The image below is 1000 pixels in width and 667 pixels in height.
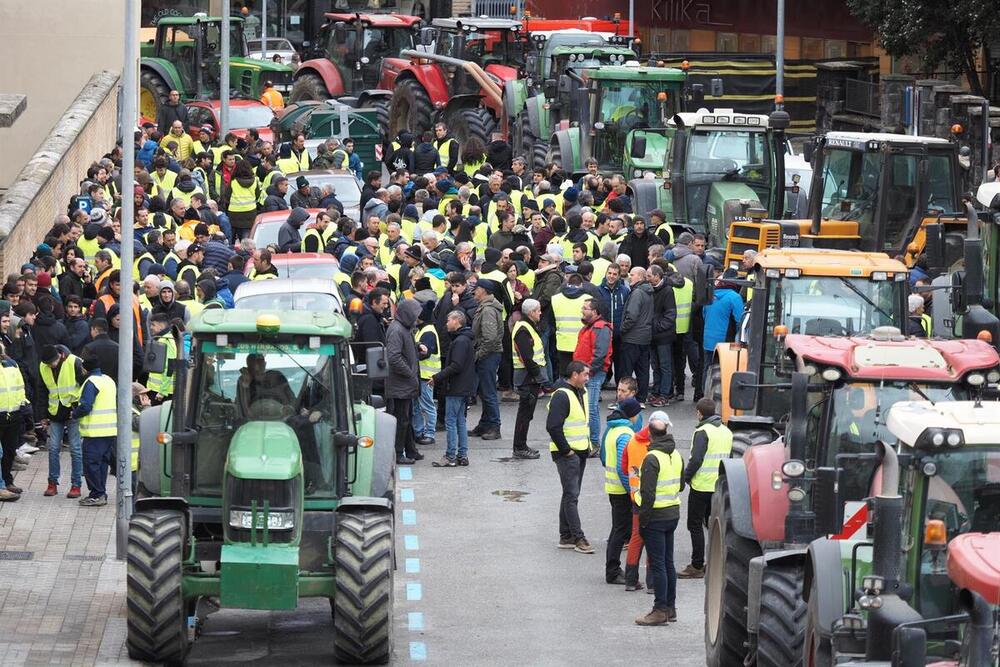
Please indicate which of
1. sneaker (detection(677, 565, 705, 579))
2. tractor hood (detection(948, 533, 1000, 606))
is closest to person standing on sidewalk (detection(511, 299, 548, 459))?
sneaker (detection(677, 565, 705, 579))

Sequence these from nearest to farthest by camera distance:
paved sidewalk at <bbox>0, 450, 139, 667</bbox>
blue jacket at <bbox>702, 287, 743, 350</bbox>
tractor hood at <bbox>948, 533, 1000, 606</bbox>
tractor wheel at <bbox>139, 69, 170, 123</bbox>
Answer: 1. tractor hood at <bbox>948, 533, 1000, 606</bbox>
2. paved sidewalk at <bbox>0, 450, 139, 667</bbox>
3. blue jacket at <bbox>702, 287, 743, 350</bbox>
4. tractor wheel at <bbox>139, 69, 170, 123</bbox>

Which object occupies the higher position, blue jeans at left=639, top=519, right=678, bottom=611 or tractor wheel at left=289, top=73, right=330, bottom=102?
tractor wheel at left=289, top=73, right=330, bottom=102

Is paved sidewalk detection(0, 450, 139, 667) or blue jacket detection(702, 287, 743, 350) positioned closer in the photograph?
paved sidewalk detection(0, 450, 139, 667)

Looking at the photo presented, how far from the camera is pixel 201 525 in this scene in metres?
13.4

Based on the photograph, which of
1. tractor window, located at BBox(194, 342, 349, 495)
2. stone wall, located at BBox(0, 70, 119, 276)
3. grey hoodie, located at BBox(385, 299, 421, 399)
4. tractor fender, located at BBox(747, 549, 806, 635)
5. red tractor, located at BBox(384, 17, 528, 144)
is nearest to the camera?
tractor fender, located at BBox(747, 549, 806, 635)

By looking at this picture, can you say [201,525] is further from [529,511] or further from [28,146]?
[28,146]

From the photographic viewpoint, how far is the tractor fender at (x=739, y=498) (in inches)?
487

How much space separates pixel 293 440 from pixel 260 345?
0.71 m

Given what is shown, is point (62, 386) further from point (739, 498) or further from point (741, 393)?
point (739, 498)

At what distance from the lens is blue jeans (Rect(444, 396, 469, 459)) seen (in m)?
19.8

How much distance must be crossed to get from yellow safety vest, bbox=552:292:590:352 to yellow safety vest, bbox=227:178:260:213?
941cm

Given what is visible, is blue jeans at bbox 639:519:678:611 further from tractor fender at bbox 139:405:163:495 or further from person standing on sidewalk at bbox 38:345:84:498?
person standing on sidewalk at bbox 38:345:84:498

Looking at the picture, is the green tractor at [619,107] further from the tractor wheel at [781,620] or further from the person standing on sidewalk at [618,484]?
the tractor wheel at [781,620]

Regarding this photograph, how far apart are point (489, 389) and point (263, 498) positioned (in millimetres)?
8255
